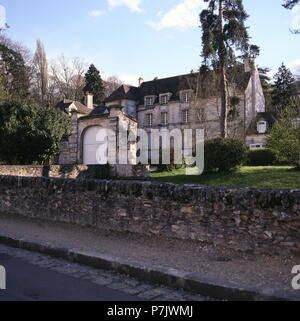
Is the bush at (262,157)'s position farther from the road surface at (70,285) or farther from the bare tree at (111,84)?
the bare tree at (111,84)

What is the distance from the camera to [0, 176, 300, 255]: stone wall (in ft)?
17.9

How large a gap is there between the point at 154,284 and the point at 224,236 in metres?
1.77

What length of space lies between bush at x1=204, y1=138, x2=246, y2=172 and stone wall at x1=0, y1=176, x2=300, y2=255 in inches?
329

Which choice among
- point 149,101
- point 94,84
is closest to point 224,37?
point 149,101

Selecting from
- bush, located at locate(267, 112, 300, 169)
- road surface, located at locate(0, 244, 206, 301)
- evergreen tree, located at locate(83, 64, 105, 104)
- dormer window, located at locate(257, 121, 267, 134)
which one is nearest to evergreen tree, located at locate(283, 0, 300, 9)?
bush, located at locate(267, 112, 300, 169)

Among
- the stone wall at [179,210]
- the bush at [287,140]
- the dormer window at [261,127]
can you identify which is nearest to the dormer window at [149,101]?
the dormer window at [261,127]

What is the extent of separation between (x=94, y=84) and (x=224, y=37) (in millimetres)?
35794

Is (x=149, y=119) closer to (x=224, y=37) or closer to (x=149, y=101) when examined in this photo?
(x=149, y=101)

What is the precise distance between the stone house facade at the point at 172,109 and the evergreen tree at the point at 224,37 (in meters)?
1.33

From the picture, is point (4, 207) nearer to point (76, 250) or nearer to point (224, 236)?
point (76, 250)

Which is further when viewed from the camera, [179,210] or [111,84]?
[111,84]

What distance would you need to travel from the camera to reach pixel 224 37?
21.9m

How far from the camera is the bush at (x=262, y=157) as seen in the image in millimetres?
21763
